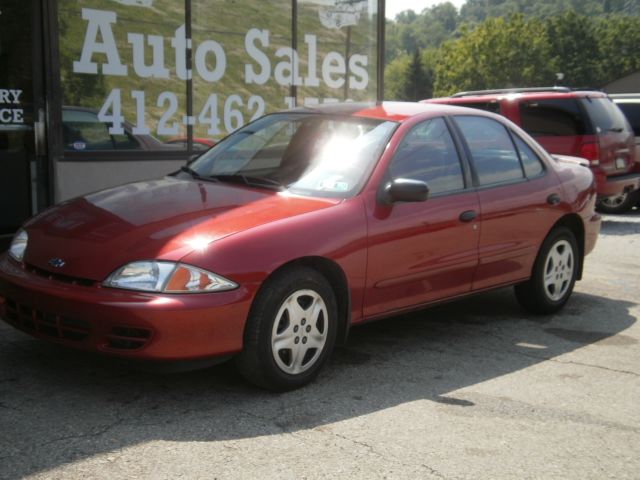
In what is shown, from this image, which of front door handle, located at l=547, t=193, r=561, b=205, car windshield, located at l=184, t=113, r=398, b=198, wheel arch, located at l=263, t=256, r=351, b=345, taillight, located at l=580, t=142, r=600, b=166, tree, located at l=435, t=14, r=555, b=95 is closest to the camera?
wheel arch, located at l=263, t=256, r=351, b=345

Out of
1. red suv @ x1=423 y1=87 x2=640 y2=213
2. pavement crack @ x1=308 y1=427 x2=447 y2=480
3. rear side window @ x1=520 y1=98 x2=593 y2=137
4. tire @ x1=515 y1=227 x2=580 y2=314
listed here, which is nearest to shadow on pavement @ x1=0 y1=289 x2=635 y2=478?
pavement crack @ x1=308 y1=427 x2=447 y2=480

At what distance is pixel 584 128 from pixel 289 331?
863 cm

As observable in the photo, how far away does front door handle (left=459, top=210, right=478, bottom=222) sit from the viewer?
5.57 m

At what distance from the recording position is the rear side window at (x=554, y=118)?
1210 cm

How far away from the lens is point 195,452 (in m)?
3.76

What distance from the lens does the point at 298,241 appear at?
15.0ft

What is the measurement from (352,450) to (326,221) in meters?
1.38

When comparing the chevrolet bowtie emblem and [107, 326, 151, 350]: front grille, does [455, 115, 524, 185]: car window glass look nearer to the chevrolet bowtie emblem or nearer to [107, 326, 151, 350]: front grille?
[107, 326, 151, 350]: front grille

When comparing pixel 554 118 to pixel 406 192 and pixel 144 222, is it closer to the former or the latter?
pixel 406 192

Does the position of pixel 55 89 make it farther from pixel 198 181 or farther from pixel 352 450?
pixel 352 450

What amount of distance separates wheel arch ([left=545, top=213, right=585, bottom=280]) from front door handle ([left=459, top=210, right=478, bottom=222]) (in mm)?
1064

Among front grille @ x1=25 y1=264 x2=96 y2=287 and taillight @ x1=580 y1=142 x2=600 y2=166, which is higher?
taillight @ x1=580 y1=142 x2=600 y2=166

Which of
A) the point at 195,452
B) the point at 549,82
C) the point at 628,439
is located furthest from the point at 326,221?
the point at 549,82

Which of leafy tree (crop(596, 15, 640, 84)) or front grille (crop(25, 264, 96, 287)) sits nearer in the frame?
front grille (crop(25, 264, 96, 287))
